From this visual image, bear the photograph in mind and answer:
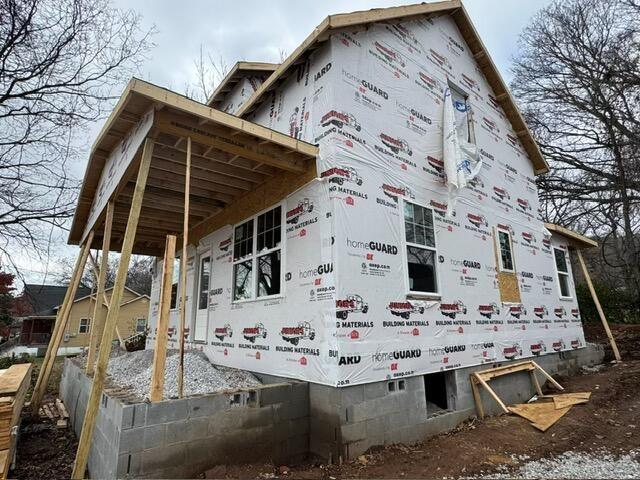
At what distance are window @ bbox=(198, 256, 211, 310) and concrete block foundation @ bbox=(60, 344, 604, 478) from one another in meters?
2.86

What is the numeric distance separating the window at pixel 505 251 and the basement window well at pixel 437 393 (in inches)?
126

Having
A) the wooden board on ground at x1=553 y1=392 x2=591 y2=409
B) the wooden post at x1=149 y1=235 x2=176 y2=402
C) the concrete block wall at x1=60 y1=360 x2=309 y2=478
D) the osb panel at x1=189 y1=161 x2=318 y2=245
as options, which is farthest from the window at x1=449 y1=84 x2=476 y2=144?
the wooden post at x1=149 y1=235 x2=176 y2=402

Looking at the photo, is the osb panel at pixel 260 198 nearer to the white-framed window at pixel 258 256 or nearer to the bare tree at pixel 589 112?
the white-framed window at pixel 258 256

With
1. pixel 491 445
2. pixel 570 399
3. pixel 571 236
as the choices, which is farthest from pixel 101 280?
pixel 571 236

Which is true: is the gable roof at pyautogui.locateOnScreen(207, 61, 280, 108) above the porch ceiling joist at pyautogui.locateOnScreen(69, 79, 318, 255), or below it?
above

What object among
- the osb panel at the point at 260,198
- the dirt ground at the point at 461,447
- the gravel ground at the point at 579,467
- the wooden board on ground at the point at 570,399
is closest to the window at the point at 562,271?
the dirt ground at the point at 461,447

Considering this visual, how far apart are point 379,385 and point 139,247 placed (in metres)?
8.69

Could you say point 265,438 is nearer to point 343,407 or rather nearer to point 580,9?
point 343,407

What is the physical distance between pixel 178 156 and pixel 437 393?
236 inches

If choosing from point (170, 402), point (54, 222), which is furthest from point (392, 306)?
point (54, 222)

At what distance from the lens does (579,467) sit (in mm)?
4328

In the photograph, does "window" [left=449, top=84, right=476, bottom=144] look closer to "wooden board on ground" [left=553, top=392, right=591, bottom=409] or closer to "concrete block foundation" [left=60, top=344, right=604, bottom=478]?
"wooden board on ground" [left=553, top=392, right=591, bottom=409]

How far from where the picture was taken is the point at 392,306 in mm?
5469

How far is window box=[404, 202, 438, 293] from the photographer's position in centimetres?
606
